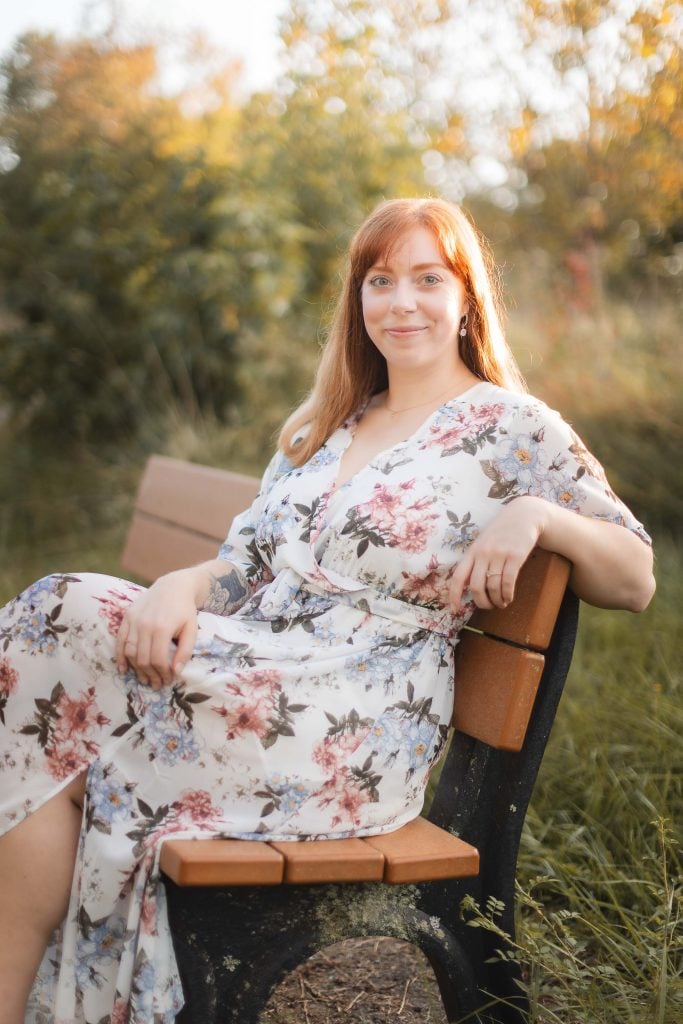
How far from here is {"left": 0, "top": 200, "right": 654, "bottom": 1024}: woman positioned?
5.98ft

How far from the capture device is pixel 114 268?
8.15 meters

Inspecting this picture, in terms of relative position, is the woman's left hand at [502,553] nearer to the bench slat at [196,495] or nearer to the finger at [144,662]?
the finger at [144,662]

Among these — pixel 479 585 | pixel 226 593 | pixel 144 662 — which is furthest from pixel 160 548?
pixel 479 585

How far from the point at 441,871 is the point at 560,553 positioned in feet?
1.92

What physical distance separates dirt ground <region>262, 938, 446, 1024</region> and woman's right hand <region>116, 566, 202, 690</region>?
1.02 meters

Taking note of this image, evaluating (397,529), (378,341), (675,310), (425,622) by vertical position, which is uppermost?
(675,310)

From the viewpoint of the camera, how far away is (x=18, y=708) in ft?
6.20

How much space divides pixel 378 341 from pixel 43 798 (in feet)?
3.93

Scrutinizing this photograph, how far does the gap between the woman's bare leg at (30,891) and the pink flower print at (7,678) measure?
0.21m

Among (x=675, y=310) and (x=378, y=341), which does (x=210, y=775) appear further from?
(x=675, y=310)

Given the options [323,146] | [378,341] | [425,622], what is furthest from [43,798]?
[323,146]

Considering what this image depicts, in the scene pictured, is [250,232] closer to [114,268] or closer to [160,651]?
[114,268]

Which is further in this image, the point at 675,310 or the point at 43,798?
the point at 675,310

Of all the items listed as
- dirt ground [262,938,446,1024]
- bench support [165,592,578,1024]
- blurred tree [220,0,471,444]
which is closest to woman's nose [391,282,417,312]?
bench support [165,592,578,1024]
